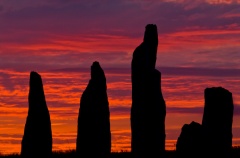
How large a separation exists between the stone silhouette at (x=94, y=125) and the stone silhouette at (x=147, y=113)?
4.17 feet

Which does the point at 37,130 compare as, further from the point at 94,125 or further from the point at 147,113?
the point at 147,113

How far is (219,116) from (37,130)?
29.1 feet

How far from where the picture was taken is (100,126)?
3934cm

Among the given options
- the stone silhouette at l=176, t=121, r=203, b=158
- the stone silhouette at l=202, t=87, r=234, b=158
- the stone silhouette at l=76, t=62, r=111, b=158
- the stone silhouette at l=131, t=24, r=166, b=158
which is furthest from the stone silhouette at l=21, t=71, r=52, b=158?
the stone silhouette at l=176, t=121, r=203, b=158

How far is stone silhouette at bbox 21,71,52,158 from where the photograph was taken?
134 feet

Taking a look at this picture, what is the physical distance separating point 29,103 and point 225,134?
388 inches

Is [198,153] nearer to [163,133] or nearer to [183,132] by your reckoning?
[183,132]

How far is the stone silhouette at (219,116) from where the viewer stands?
36559 mm

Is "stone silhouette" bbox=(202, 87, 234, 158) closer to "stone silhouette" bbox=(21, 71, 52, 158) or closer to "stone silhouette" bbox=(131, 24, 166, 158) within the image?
"stone silhouette" bbox=(131, 24, 166, 158)

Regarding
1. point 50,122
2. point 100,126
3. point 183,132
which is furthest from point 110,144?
point 183,132

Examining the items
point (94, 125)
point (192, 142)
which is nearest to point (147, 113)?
point (94, 125)

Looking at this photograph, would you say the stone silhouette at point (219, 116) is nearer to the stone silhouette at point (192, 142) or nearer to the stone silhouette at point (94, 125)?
the stone silhouette at point (192, 142)

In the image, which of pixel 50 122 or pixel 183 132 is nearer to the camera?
pixel 183 132

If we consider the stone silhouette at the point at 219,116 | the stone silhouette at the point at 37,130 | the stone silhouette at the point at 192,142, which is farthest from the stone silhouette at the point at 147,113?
the stone silhouette at the point at 192,142
